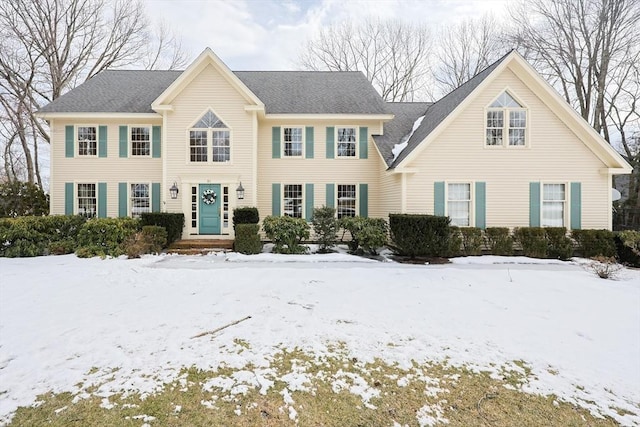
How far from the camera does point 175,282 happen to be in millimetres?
6723

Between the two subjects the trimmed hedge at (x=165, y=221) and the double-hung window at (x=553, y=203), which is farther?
the double-hung window at (x=553, y=203)

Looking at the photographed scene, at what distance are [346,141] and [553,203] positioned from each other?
8126mm

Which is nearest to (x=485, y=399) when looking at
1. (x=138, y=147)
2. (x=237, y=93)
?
(x=237, y=93)

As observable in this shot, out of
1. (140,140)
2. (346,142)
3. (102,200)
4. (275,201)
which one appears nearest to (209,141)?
(140,140)

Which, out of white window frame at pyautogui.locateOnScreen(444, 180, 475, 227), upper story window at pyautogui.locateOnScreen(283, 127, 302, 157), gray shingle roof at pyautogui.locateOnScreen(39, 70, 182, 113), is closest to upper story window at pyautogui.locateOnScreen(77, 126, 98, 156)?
gray shingle roof at pyautogui.locateOnScreen(39, 70, 182, 113)

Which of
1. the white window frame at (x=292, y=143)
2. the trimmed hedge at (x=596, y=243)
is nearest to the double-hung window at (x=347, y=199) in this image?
the white window frame at (x=292, y=143)

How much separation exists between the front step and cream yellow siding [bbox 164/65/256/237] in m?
0.85

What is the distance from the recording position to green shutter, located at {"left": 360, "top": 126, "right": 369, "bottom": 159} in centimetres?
1339

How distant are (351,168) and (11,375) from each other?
1179cm

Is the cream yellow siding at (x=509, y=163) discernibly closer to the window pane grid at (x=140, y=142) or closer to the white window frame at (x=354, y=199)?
the white window frame at (x=354, y=199)

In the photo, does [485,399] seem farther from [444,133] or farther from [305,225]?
[444,133]

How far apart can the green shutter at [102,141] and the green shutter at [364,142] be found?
1084 cm

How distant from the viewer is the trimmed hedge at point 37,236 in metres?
9.46

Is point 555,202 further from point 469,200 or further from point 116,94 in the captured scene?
point 116,94
